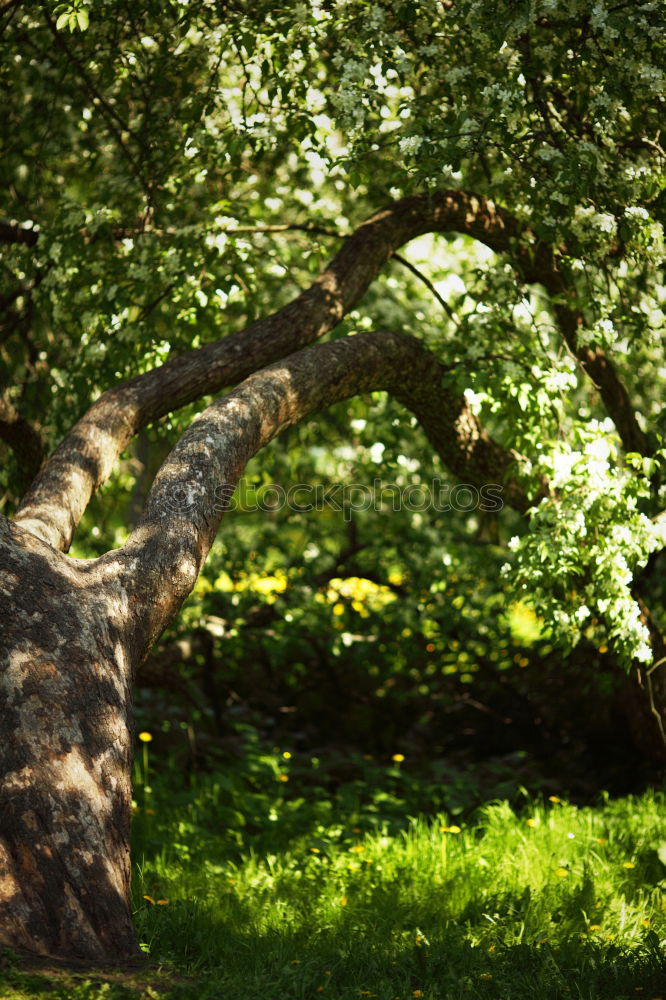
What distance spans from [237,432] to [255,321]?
1580 millimetres

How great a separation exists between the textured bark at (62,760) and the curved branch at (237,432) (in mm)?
224

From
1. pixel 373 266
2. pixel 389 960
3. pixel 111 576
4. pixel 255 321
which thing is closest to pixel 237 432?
pixel 111 576

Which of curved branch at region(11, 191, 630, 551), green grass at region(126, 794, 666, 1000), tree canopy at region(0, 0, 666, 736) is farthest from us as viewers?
tree canopy at region(0, 0, 666, 736)

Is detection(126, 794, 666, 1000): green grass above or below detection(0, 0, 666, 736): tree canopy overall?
below

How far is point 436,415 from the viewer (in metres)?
5.71

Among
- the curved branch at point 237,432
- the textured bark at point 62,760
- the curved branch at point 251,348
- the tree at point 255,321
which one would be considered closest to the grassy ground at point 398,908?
the textured bark at point 62,760

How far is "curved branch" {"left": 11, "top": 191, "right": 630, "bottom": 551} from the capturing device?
403 cm

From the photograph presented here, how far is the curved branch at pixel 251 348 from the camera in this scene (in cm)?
403

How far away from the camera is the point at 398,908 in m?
4.37

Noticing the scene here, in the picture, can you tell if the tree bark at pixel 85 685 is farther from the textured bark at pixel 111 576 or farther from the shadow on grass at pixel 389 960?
the shadow on grass at pixel 389 960

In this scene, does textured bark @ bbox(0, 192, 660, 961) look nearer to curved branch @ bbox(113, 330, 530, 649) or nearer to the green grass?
curved branch @ bbox(113, 330, 530, 649)

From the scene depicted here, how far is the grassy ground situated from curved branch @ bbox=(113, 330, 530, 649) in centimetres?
130

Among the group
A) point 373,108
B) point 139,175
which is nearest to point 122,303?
point 139,175

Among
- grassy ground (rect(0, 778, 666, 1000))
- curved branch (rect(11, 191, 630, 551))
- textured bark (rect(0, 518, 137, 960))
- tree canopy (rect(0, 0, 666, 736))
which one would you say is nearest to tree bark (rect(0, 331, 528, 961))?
textured bark (rect(0, 518, 137, 960))
